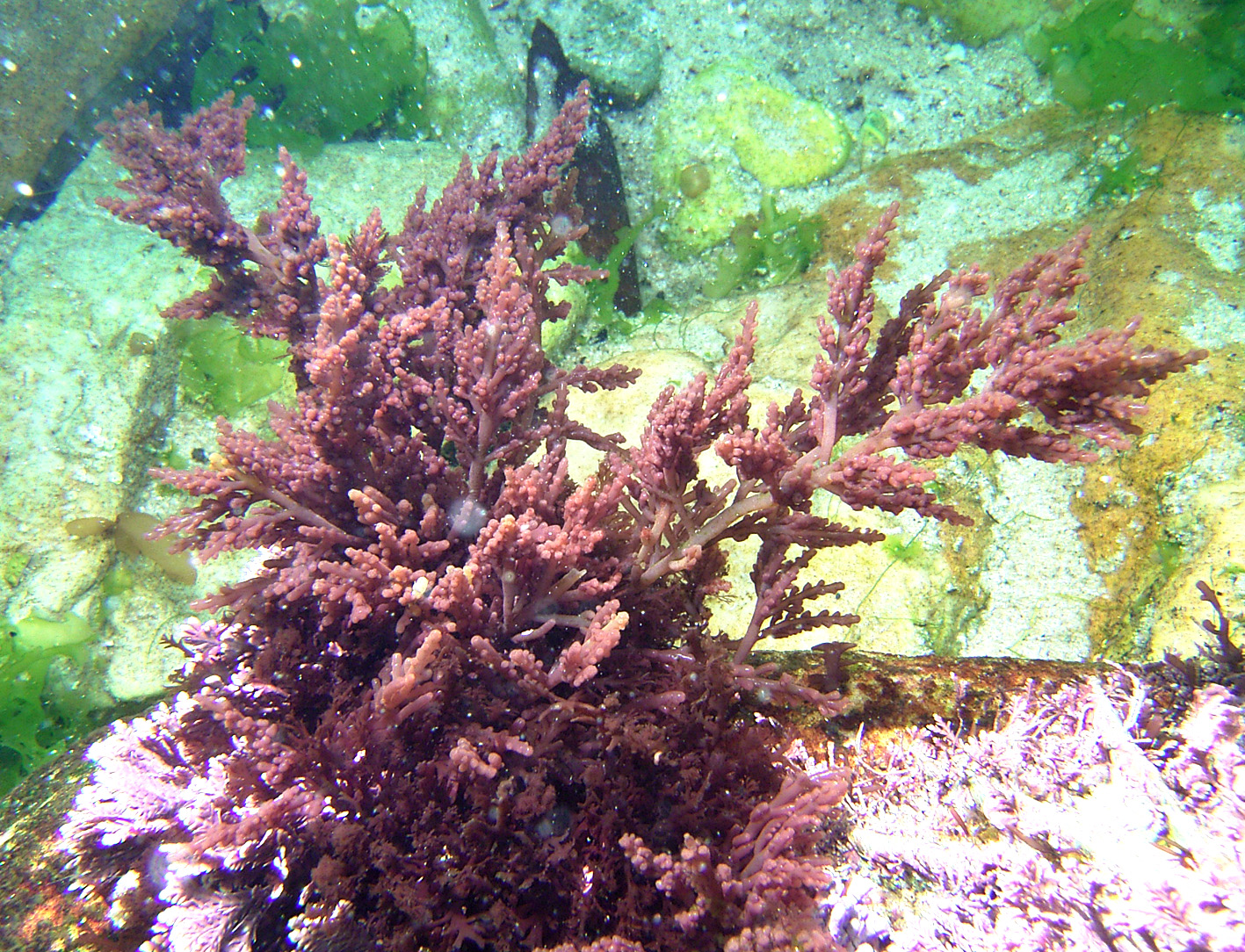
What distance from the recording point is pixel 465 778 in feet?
5.74

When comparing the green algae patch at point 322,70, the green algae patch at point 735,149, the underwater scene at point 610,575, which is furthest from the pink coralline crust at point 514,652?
the green algae patch at point 322,70

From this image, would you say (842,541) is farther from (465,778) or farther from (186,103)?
(186,103)

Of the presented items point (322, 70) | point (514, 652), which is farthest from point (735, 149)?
point (514, 652)

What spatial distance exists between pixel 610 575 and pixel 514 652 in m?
0.45

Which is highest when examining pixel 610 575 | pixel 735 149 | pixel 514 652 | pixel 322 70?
pixel 322 70

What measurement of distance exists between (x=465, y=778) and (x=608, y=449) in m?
1.44

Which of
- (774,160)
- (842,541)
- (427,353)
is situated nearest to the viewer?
(842,541)

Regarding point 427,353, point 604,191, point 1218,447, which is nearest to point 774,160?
point 604,191

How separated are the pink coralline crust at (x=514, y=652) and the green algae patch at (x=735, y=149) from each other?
383cm

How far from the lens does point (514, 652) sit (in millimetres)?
1769

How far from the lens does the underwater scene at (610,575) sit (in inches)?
65.1

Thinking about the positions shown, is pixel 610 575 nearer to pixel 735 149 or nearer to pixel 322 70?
pixel 735 149

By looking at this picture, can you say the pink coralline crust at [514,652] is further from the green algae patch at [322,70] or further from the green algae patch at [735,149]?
the green algae patch at [322,70]

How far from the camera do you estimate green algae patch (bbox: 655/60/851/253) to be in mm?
5566
